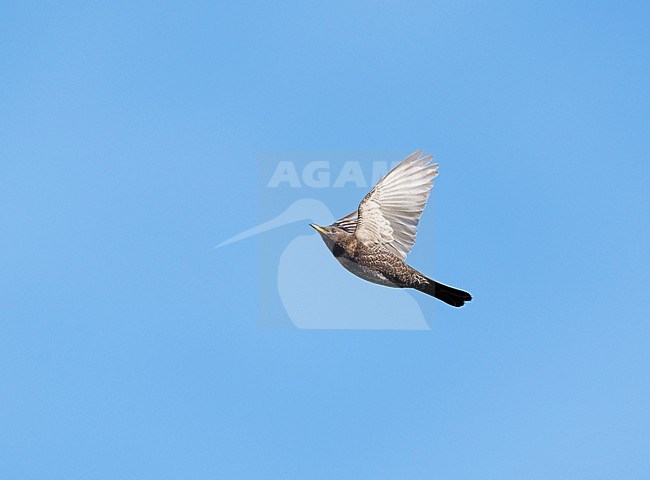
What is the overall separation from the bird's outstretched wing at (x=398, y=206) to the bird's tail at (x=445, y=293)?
1.92 ft

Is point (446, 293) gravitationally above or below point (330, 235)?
below

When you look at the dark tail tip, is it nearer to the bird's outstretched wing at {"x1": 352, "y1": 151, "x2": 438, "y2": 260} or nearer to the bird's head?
the bird's outstretched wing at {"x1": 352, "y1": 151, "x2": 438, "y2": 260}

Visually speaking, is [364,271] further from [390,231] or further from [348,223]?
[348,223]

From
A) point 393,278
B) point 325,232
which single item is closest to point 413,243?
point 393,278

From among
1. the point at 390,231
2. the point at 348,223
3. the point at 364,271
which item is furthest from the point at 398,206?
the point at 348,223

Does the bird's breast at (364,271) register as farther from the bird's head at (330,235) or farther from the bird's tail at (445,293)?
the bird's tail at (445,293)

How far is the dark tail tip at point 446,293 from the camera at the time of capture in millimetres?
9055

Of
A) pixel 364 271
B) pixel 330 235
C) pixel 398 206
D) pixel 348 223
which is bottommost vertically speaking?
pixel 364 271

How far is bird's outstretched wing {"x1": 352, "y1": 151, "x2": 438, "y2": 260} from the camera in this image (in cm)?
954

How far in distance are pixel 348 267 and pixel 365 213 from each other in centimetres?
86

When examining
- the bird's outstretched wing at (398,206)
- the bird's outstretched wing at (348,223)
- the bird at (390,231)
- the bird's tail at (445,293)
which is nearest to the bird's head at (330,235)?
the bird at (390,231)

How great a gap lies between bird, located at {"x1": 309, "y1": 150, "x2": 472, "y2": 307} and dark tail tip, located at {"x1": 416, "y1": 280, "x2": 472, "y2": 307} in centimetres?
2

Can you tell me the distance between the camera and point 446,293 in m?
9.21

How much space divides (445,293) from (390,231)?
1259mm
